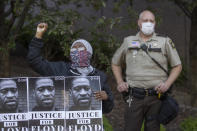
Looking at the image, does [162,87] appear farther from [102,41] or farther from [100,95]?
[102,41]

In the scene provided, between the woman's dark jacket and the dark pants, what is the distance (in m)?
0.60

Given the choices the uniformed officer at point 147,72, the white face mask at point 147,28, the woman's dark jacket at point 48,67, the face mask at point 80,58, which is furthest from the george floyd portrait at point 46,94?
the white face mask at point 147,28

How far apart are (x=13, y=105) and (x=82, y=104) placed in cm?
68

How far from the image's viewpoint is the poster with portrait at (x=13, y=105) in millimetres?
4023

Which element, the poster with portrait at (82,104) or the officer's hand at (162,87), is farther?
the officer's hand at (162,87)

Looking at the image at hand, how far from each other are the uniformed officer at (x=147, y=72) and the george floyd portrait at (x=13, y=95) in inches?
51.5

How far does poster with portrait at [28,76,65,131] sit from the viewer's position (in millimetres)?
4035

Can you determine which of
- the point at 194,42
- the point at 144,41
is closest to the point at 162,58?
the point at 144,41

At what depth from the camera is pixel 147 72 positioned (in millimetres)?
4734

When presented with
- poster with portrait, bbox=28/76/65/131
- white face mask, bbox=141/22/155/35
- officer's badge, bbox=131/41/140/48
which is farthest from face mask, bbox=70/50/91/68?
white face mask, bbox=141/22/155/35

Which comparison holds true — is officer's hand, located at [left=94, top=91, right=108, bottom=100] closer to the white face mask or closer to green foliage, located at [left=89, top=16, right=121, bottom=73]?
the white face mask

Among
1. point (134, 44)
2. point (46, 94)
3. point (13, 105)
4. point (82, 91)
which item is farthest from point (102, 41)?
point (13, 105)

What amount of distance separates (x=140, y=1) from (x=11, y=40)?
6370 millimetres

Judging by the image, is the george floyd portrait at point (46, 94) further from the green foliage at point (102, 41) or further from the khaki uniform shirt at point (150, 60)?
the green foliage at point (102, 41)
